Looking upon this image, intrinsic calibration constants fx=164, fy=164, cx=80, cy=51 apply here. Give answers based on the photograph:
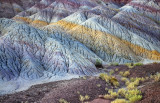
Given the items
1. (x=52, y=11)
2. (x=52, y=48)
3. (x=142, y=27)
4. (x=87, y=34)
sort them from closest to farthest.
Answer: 1. (x=52, y=48)
2. (x=87, y=34)
3. (x=142, y=27)
4. (x=52, y=11)

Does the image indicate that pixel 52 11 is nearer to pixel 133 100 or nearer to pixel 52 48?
pixel 52 48


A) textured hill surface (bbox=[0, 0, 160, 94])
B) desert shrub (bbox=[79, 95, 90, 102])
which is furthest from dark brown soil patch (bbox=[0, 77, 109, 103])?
textured hill surface (bbox=[0, 0, 160, 94])

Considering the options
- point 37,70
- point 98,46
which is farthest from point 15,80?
point 98,46

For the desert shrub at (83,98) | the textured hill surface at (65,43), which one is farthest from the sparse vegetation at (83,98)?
the textured hill surface at (65,43)

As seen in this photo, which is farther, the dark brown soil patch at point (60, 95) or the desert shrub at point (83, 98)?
the dark brown soil patch at point (60, 95)

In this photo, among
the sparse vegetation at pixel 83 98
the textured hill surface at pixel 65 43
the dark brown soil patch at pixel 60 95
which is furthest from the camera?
the textured hill surface at pixel 65 43

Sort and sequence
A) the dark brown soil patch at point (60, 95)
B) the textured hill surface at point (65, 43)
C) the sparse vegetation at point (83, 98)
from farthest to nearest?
the textured hill surface at point (65, 43), the dark brown soil patch at point (60, 95), the sparse vegetation at point (83, 98)

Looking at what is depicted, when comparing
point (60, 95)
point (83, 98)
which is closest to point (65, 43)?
point (60, 95)

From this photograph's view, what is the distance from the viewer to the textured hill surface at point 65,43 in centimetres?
2284

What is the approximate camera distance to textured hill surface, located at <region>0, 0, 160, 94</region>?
2284 centimetres

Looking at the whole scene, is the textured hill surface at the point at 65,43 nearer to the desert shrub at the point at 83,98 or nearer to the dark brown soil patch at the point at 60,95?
the dark brown soil patch at the point at 60,95

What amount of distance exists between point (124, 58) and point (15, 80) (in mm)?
27341

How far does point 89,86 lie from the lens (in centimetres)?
1479

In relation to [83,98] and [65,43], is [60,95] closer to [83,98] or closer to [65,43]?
[83,98]
